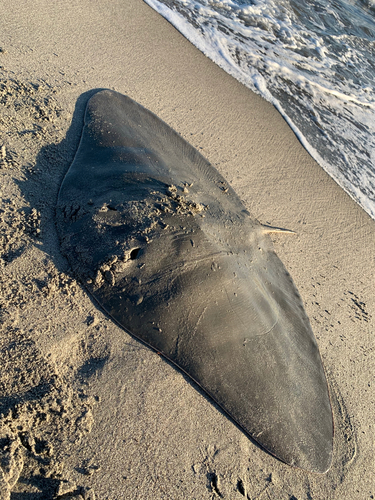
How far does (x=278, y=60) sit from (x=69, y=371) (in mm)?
7297

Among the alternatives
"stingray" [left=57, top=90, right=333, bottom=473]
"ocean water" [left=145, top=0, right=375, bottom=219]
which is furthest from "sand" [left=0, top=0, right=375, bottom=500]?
"ocean water" [left=145, top=0, right=375, bottom=219]

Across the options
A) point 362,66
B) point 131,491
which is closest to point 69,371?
point 131,491

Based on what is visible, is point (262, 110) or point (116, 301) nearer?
point (116, 301)

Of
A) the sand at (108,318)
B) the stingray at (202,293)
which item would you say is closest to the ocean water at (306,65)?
the sand at (108,318)

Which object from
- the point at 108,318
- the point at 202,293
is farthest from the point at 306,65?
the point at 108,318

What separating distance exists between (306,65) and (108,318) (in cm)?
726

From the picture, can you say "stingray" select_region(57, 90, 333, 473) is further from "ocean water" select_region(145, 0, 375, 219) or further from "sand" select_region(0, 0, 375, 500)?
"ocean water" select_region(145, 0, 375, 219)

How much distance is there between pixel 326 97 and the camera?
6.88m

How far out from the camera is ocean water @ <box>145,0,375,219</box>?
601cm

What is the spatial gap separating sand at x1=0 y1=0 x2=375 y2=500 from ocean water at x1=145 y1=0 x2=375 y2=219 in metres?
0.57

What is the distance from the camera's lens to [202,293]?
2.69 meters

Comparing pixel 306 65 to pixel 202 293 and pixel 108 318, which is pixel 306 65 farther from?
pixel 108 318

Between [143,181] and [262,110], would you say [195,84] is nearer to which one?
[262,110]

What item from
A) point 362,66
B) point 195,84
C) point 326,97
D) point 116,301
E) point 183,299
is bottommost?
point 116,301
